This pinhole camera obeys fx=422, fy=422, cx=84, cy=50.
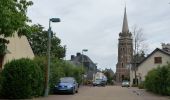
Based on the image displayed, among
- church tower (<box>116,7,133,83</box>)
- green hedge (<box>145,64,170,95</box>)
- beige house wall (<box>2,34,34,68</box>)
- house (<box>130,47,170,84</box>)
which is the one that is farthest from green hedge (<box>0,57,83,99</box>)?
church tower (<box>116,7,133,83</box>)

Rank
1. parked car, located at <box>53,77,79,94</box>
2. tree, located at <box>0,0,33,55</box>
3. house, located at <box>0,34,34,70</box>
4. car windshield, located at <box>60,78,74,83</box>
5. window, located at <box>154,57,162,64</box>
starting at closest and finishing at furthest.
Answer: tree, located at <box>0,0,33,55</box>, parked car, located at <box>53,77,79,94</box>, house, located at <box>0,34,34,70</box>, car windshield, located at <box>60,78,74,83</box>, window, located at <box>154,57,162,64</box>

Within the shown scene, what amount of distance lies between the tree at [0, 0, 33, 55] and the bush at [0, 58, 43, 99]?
7.72 metres

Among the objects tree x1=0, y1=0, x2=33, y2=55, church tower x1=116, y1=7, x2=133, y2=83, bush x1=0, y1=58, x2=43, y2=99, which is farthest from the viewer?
church tower x1=116, y1=7, x2=133, y2=83

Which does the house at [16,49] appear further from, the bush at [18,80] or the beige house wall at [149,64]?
the beige house wall at [149,64]

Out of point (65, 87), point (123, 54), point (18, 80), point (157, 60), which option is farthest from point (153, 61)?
point (123, 54)

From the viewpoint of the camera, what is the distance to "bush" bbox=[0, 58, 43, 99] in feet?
89.6

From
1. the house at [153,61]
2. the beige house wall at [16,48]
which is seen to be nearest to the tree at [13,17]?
the beige house wall at [16,48]

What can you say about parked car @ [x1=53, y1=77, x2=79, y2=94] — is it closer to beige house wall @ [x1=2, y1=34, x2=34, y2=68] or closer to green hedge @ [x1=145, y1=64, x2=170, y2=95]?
beige house wall @ [x1=2, y1=34, x2=34, y2=68]

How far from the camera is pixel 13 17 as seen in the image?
18.0 m

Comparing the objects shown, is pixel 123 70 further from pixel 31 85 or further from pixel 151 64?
pixel 31 85

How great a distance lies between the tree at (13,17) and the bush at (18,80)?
25.3ft

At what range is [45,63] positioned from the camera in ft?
112

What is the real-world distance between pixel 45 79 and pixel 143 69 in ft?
184

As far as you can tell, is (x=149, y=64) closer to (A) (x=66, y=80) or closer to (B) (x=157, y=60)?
(B) (x=157, y=60)
